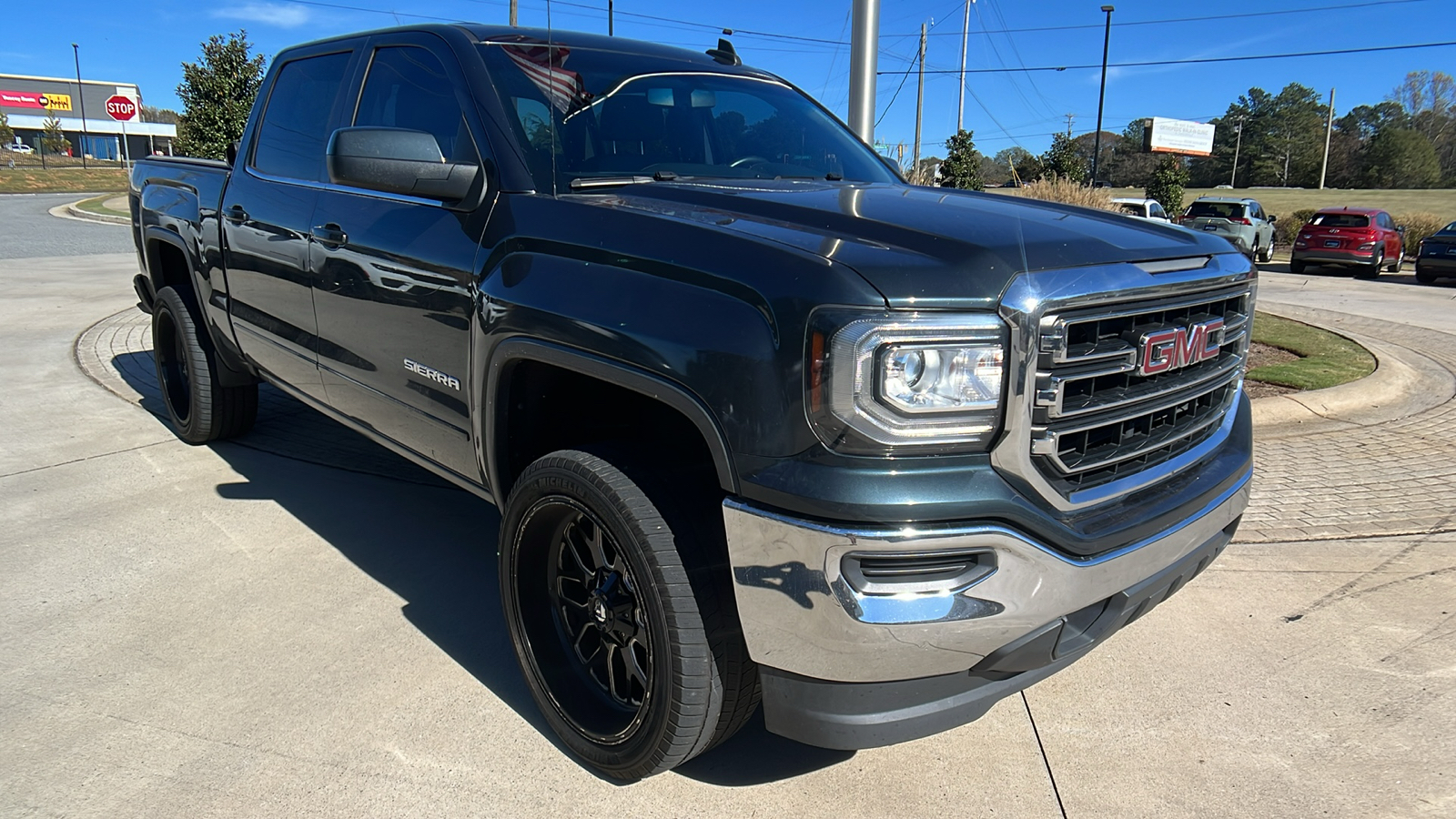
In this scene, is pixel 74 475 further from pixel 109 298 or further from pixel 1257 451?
pixel 109 298

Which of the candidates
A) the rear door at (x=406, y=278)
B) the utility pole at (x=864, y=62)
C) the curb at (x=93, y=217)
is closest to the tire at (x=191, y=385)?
the rear door at (x=406, y=278)

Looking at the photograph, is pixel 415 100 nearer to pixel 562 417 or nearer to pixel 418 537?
pixel 562 417

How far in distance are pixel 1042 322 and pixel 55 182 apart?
188ft

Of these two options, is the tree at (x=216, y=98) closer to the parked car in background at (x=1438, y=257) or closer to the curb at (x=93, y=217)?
the curb at (x=93, y=217)

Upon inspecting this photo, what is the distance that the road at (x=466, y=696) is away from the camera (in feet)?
8.31

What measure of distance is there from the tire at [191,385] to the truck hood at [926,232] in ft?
11.6

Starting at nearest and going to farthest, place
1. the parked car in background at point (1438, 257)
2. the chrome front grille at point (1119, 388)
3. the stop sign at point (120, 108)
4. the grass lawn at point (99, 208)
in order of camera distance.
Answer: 1. the chrome front grille at point (1119, 388)
2. the parked car in background at point (1438, 257)
3. the grass lawn at point (99, 208)
4. the stop sign at point (120, 108)

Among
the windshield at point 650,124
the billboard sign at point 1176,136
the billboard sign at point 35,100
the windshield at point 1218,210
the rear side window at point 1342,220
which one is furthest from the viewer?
the billboard sign at point 35,100

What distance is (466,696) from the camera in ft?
9.86

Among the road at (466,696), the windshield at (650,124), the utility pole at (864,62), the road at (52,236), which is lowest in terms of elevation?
the road at (466,696)

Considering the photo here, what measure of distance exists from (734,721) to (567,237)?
4.28 ft

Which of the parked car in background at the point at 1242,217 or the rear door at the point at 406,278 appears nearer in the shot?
the rear door at the point at 406,278

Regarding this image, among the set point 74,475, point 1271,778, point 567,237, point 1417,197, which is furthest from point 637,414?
point 1417,197

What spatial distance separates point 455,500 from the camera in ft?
15.8
